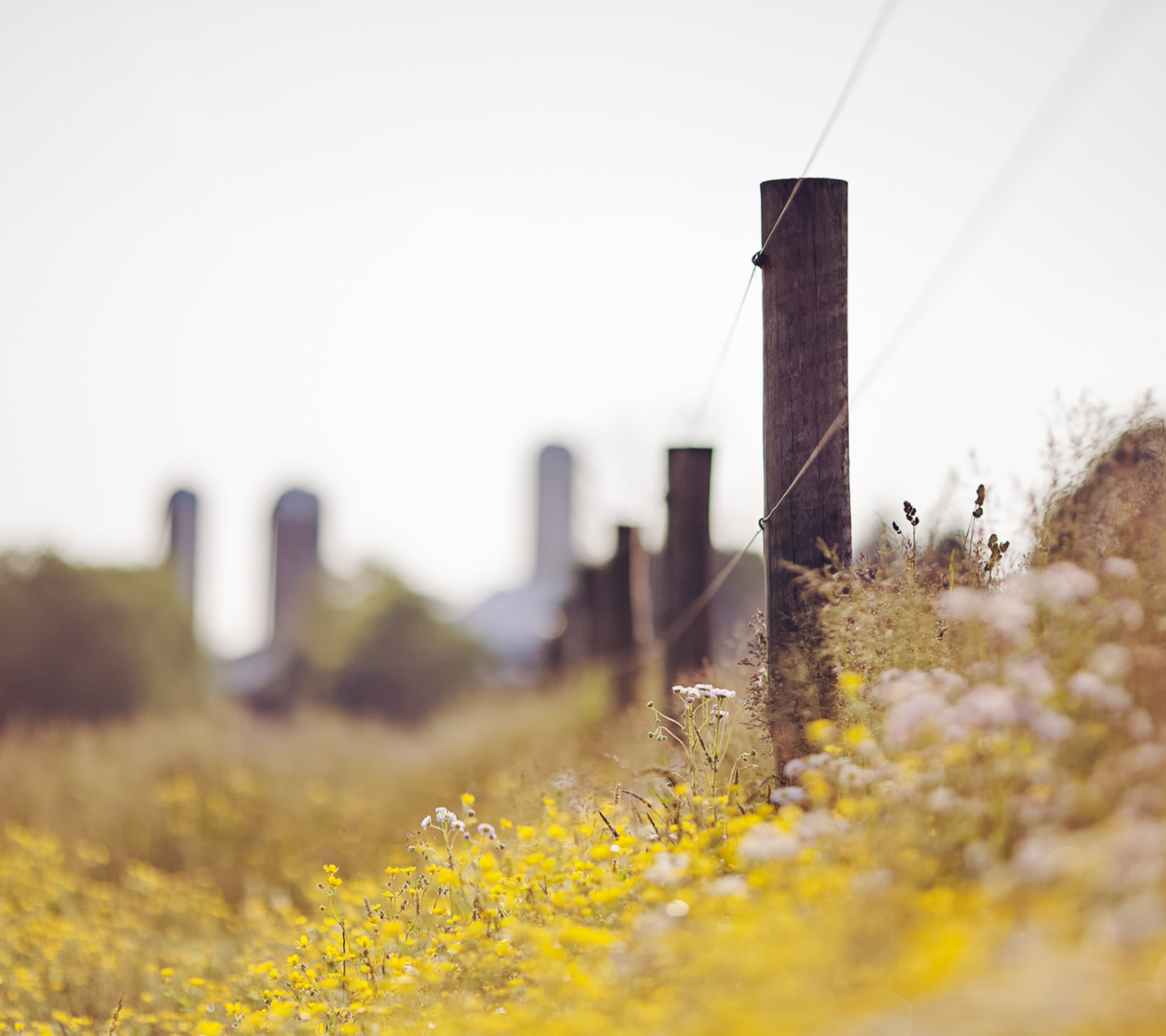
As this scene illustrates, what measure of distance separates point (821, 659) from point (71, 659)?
2619cm

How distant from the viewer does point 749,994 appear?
2.00m

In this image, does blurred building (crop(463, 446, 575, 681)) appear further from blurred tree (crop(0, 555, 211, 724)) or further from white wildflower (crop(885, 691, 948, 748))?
white wildflower (crop(885, 691, 948, 748))

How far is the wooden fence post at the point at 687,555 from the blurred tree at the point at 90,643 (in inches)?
807

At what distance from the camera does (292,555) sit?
40.6 meters

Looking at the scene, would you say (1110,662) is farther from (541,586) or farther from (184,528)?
(541,586)

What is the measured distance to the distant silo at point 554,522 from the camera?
2024 inches

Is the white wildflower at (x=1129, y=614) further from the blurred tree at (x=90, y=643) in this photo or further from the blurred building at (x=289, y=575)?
the blurred building at (x=289, y=575)

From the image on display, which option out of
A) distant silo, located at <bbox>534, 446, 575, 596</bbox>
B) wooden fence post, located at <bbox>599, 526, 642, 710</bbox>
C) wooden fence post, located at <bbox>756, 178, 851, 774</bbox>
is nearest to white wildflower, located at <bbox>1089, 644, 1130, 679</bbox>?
wooden fence post, located at <bbox>756, 178, 851, 774</bbox>

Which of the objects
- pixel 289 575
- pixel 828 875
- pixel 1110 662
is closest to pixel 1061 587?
pixel 1110 662

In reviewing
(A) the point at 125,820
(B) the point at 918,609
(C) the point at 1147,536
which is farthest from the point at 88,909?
(C) the point at 1147,536

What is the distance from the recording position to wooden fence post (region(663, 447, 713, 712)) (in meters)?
7.64

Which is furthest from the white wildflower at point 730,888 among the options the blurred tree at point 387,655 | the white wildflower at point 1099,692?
the blurred tree at point 387,655

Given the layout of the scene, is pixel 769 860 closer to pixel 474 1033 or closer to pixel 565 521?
pixel 474 1033

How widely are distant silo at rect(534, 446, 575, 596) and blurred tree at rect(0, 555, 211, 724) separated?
2617 centimetres
